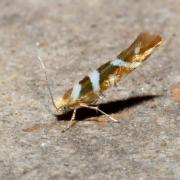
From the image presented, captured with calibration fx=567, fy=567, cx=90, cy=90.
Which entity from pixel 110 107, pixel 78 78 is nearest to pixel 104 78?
pixel 110 107

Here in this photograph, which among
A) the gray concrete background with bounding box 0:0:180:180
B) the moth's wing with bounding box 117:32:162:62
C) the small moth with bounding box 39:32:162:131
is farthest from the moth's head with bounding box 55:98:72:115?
the moth's wing with bounding box 117:32:162:62

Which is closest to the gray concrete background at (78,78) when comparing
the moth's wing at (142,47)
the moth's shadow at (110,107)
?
the moth's shadow at (110,107)

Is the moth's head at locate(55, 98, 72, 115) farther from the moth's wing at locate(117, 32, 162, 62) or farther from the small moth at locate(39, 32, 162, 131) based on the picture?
the moth's wing at locate(117, 32, 162, 62)

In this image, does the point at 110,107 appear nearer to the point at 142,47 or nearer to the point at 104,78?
the point at 104,78

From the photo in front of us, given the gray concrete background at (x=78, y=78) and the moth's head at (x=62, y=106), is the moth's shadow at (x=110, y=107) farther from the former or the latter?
the moth's head at (x=62, y=106)

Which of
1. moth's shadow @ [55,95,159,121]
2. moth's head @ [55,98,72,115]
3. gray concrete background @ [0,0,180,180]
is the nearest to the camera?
gray concrete background @ [0,0,180,180]

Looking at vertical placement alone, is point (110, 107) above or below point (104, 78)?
below
